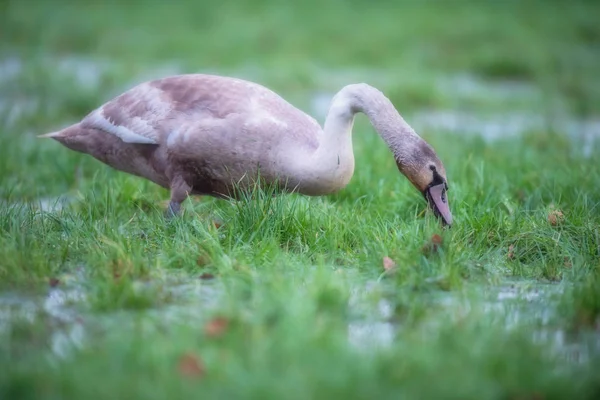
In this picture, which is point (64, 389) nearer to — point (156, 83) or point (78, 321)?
point (78, 321)

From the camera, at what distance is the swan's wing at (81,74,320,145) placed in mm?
5477

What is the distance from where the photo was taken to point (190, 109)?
5586mm

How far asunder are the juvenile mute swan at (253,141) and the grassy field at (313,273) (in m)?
0.19

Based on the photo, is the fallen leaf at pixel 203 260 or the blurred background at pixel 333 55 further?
the blurred background at pixel 333 55

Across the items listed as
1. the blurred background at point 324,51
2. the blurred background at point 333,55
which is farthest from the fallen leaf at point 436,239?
the blurred background at point 324,51

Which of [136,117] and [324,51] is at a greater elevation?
[136,117]

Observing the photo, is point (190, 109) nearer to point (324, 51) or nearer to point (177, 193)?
point (177, 193)

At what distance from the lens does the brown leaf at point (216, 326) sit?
11.7 feet

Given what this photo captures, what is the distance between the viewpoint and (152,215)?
5.69m

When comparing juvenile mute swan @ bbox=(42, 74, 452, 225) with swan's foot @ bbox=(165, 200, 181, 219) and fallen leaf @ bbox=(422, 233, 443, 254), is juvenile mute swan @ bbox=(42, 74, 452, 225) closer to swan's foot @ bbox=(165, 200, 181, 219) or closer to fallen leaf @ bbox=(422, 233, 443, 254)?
swan's foot @ bbox=(165, 200, 181, 219)

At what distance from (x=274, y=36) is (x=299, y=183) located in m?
8.69

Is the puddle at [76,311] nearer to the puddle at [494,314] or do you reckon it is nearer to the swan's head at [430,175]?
the puddle at [494,314]

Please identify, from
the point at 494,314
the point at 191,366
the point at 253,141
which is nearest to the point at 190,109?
the point at 253,141

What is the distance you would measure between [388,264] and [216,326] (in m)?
1.34
